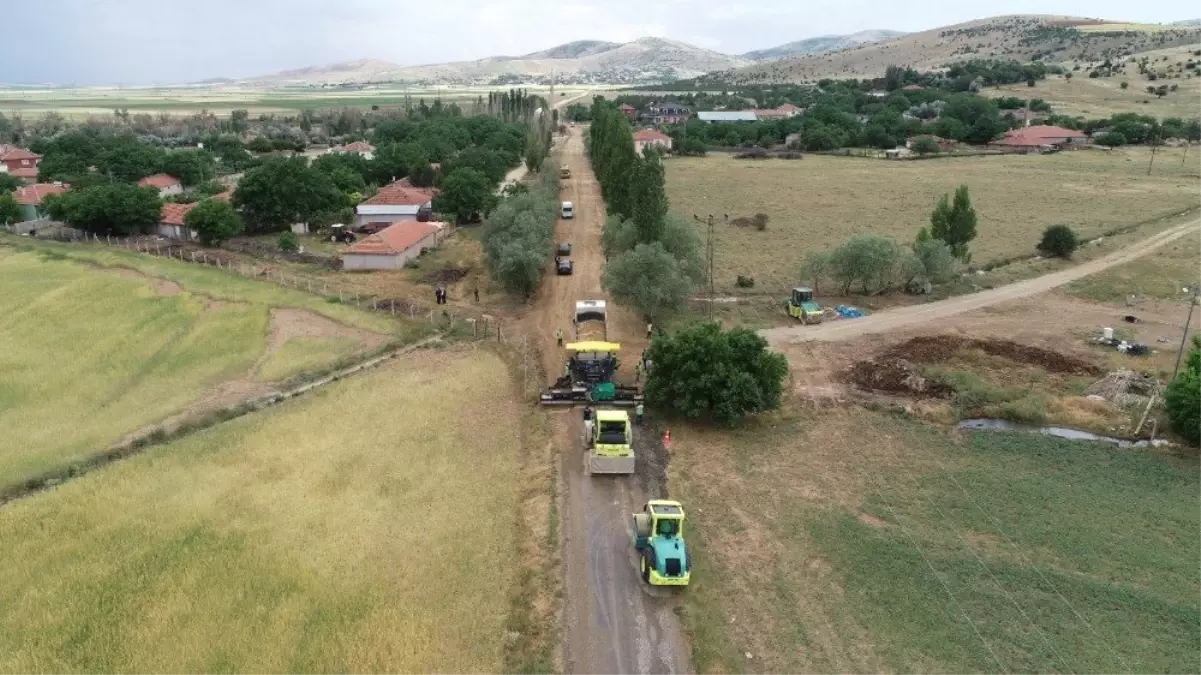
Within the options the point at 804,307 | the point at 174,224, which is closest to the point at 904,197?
the point at 804,307

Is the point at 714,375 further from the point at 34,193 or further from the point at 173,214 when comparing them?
the point at 34,193

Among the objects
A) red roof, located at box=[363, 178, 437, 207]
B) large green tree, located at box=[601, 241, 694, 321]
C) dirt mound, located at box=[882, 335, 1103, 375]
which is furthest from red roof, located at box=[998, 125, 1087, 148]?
large green tree, located at box=[601, 241, 694, 321]

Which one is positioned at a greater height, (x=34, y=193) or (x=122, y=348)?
(x=34, y=193)

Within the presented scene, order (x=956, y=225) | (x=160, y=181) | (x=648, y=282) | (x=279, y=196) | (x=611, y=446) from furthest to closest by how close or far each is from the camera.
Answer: (x=160, y=181) → (x=279, y=196) → (x=956, y=225) → (x=648, y=282) → (x=611, y=446)

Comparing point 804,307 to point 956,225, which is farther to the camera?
point 956,225

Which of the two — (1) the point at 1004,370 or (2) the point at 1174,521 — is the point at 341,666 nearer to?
(2) the point at 1174,521

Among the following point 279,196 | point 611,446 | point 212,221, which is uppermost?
point 279,196
